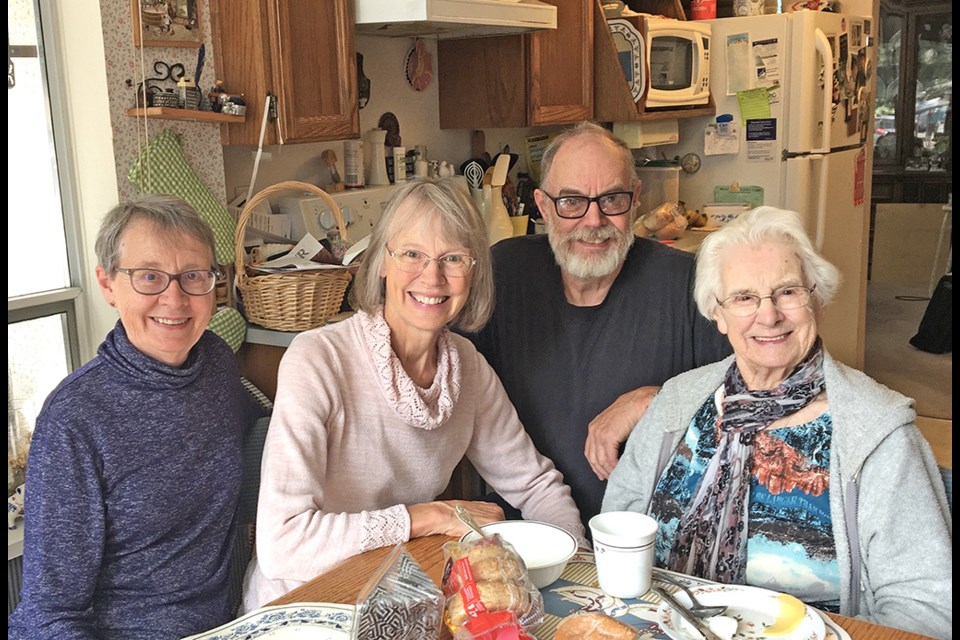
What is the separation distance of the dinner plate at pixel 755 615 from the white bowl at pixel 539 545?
164 millimetres

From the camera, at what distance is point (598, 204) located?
2.17m

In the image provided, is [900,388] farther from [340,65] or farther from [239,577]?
[239,577]

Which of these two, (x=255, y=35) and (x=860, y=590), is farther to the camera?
(x=255, y=35)

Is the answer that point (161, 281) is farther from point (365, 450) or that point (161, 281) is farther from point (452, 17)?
point (452, 17)

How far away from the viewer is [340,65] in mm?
2832

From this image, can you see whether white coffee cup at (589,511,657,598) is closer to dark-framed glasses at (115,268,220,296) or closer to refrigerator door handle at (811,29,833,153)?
dark-framed glasses at (115,268,220,296)

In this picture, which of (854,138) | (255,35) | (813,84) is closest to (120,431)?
(255,35)

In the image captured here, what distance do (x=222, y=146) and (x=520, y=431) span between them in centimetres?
140

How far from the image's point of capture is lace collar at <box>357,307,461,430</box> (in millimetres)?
1687

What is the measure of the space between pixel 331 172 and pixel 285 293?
80cm

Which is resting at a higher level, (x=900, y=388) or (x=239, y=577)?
(x=239, y=577)

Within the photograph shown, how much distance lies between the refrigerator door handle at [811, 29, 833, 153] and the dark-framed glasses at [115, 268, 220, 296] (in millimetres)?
3342

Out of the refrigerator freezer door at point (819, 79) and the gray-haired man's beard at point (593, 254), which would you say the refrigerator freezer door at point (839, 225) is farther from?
the gray-haired man's beard at point (593, 254)

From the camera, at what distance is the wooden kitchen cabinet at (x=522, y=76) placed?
3602 millimetres
